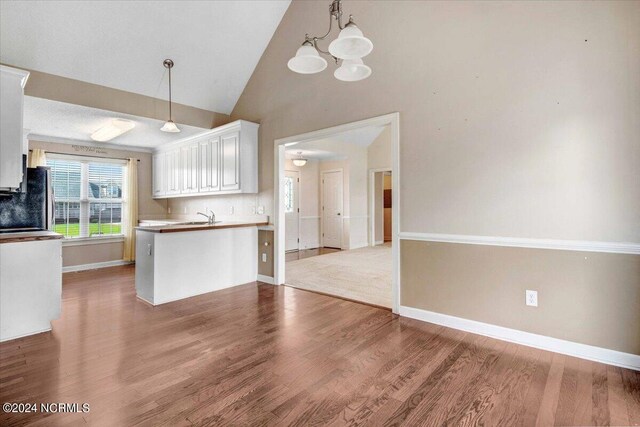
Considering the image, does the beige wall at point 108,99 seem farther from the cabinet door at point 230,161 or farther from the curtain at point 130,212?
the curtain at point 130,212

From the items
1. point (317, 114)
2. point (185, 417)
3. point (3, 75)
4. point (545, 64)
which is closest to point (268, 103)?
point (317, 114)

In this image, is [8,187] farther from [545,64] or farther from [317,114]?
[545,64]

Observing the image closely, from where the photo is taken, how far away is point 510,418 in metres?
1.76

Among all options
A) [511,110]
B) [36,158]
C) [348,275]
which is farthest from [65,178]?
[511,110]

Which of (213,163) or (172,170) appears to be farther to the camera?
(172,170)

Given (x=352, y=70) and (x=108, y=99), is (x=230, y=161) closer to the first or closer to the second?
(x=108, y=99)

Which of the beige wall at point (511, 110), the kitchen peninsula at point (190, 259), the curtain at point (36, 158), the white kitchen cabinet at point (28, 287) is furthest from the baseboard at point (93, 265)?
the beige wall at point (511, 110)

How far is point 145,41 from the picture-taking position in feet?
12.9

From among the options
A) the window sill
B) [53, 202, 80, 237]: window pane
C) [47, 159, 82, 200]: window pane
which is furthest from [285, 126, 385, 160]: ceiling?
[53, 202, 80, 237]: window pane

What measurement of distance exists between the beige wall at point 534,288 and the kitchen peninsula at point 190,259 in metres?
2.53

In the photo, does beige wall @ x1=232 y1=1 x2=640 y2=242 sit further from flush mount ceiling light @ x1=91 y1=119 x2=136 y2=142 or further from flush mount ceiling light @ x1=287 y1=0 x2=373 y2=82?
flush mount ceiling light @ x1=91 y1=119 x2=136 y2=142

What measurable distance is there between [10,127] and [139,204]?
408 cm

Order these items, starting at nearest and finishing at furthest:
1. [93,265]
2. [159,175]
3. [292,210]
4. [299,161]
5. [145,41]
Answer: [145,41] → [93,265] → [159,175] → [299,161] → [292,210]

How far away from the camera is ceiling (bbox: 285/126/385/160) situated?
24.0 feet
